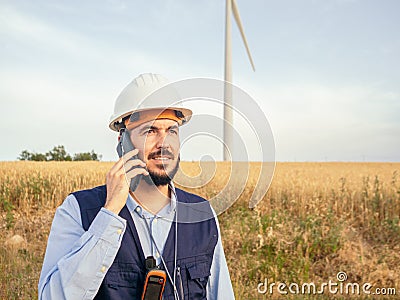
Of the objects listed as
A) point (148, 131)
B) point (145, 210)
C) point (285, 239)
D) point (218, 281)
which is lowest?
point (285, 239)

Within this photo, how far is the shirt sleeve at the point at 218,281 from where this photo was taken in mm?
2117

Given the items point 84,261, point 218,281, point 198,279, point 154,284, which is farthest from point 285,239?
point 84,261

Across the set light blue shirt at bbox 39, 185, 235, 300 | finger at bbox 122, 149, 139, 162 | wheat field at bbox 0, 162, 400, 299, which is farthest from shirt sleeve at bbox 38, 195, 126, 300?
wheat field at bbox 0, 162, 400, 299

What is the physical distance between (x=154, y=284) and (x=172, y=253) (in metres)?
0.18

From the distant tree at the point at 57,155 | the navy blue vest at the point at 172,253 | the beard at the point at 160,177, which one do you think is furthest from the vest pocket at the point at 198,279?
the distant tree at the point at 57,155

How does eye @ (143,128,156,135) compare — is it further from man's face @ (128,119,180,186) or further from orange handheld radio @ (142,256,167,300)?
orange handheld radio @ (142,256,167,300)

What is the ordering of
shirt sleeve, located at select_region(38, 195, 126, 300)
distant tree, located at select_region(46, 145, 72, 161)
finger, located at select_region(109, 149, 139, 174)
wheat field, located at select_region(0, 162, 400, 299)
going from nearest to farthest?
shirt sleeve, located at select_region(38, 195, 126, 300) → finger, located at select_region(109, 149, 139, 174) → wheat field, located at select_region(0, 162, 400, 299) → distant tree, located at select_region(46, 145, 72, 161)

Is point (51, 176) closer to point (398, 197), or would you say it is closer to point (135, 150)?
point (398, 197)

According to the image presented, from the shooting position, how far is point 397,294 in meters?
5.29

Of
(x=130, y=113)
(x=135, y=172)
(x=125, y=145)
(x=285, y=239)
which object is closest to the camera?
(x=135, y=172)

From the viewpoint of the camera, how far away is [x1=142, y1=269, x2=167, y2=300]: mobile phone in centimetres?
186

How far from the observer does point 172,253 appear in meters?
2.00

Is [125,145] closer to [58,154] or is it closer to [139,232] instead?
[139,232]

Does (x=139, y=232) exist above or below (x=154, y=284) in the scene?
above
